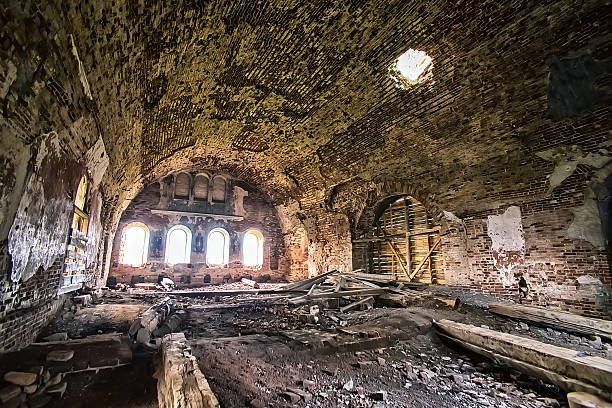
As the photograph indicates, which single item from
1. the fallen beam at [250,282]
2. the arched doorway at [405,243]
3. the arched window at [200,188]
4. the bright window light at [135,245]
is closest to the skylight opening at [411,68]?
the arched doorway at [405,243]

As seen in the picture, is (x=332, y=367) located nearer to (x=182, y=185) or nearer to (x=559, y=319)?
(x=559, y=319)

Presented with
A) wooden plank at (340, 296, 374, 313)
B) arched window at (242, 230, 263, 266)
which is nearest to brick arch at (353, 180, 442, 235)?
wooden plank at (340, 296, 374, 313)

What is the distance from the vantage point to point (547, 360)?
3.28 metres

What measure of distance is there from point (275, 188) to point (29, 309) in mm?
9648

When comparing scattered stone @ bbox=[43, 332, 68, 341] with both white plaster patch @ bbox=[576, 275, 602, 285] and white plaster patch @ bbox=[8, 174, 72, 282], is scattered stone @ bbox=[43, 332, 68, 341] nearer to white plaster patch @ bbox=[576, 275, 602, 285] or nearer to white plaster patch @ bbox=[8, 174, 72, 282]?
white plaster patch @ bbox=[8, 174, 72, 282]

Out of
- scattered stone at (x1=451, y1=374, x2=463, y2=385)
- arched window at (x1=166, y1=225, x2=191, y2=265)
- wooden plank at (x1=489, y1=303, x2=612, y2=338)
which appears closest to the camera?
scattered stone at (x1=451, y1=374, x2=463, y2=385)

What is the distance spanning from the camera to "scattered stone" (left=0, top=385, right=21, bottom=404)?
2.83m

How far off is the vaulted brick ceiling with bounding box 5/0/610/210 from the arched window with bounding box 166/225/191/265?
4.60 metres

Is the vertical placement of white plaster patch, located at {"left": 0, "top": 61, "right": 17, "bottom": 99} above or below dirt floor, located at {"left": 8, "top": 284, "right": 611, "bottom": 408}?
above

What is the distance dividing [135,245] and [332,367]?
11713 mm

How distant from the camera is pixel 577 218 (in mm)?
5418

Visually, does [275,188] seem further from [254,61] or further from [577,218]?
[577,218]

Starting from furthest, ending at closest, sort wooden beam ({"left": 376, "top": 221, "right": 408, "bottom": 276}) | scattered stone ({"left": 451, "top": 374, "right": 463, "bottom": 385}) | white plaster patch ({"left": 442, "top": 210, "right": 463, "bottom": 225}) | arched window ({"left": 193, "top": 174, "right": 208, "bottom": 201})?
arched window ({"left": 193, "top": 174, "right": 208, "bottom": 201}) < wooden beam ({"left": 376, "top": 221, "right": 408, "bottom": 276}) < white plaster patch ({"left": 442, "top": 210, "right": 463, "bottom": 225}) < scattered stone ({"left": 451, "top": 374, "right": 463, "bottom": 385})

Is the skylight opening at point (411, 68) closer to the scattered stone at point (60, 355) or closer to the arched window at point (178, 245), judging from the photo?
the scattered stone at point (60, 355)
